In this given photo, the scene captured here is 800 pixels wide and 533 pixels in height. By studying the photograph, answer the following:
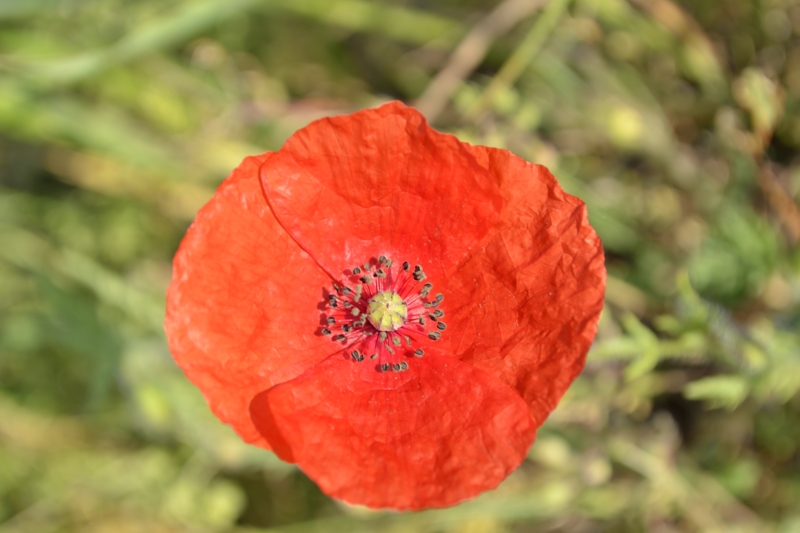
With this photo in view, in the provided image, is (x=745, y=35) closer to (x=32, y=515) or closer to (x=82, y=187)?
(x=82, y=187)

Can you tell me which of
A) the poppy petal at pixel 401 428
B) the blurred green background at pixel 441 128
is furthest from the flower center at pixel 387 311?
the blurred green background at pixel 441 128

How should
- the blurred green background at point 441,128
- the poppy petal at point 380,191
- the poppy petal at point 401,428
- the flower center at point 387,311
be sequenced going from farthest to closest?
the blurred green background at point 441,128, the flower center at point 387,311, the poppy petal at point 380,191, the poppy petal at point 401,428

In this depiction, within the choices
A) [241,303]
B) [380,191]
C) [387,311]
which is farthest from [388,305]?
[241,303]

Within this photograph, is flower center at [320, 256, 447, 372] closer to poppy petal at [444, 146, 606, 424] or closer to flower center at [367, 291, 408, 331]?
flower center at [367, 291, 408, 331]

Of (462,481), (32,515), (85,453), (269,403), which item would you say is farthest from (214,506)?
(462,481)

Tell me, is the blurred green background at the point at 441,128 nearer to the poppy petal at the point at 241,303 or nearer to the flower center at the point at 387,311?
the flower center at the point at 387,311

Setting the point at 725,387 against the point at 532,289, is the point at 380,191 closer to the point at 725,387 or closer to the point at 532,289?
the point at 532,289

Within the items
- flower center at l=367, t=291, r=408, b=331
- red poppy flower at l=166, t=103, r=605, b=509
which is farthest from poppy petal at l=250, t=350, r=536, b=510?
flower center at l=367, t=291, r=408, b=331
